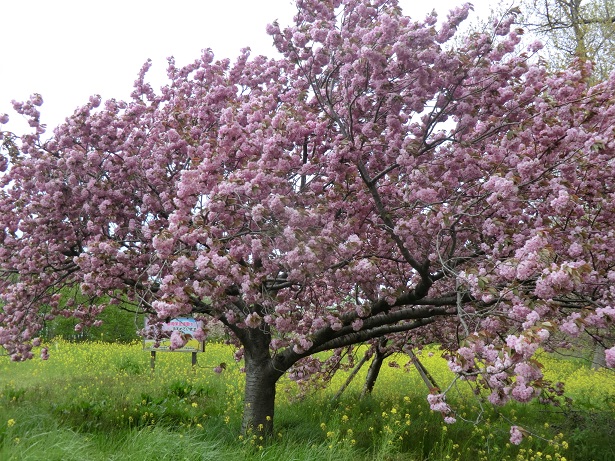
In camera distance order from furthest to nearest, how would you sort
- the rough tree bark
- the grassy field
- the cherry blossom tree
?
1. the rough tree bark
2. the grassy field
3. the cherry blossom tree

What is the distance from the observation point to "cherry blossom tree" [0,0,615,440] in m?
4.64

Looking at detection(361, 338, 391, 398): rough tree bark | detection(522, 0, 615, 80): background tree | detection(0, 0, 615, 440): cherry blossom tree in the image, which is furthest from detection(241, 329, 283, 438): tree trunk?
detection(522, 0, 615, 80): background tree

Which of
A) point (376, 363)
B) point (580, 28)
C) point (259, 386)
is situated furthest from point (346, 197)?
point (580, 28)

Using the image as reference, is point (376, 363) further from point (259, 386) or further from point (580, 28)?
point (580, 28)

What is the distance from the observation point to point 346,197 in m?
5.88

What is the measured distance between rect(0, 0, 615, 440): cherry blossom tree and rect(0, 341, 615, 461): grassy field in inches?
36.2

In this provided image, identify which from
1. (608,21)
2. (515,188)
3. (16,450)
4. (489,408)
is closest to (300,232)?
(515,188)

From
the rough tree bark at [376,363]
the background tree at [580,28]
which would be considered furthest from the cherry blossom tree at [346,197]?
the background tree at [580,28]

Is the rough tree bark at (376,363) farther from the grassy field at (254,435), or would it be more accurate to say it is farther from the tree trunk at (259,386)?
the tree trunk at (259,386)

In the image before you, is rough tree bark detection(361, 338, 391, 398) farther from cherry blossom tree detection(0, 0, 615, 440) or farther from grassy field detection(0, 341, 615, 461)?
cherry blossom tree detection(0, 0, 615, 440)

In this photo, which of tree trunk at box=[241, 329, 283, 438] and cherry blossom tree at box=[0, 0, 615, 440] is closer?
cherry blossom tree at box=[0, 0, 615, 440]

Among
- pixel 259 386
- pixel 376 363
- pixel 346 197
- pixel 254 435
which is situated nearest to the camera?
pixel 346 197

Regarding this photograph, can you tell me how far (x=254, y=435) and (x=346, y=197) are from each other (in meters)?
3.11

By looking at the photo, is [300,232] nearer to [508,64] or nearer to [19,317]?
[508,64]
